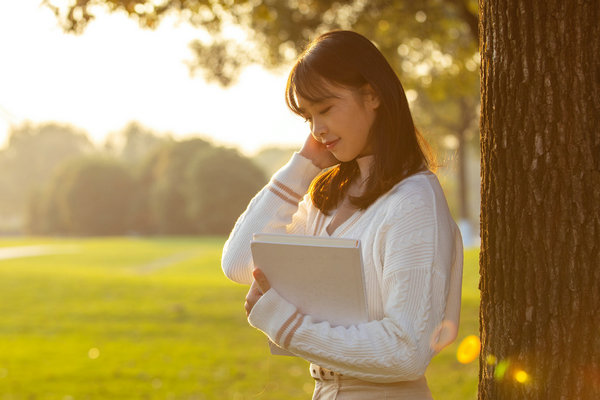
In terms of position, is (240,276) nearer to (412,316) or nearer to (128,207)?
(412,316)

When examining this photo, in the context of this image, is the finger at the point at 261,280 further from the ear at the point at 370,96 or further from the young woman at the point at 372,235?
the ear at the point at 370,96

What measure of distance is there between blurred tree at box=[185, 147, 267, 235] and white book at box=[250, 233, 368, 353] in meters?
47.0

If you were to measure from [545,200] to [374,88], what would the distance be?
615 millimetres

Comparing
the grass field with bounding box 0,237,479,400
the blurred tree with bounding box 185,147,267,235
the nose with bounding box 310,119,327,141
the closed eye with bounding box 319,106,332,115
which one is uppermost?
the closed eye with bounding box 319,106,332,115

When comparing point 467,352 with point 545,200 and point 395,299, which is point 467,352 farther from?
point 395,299

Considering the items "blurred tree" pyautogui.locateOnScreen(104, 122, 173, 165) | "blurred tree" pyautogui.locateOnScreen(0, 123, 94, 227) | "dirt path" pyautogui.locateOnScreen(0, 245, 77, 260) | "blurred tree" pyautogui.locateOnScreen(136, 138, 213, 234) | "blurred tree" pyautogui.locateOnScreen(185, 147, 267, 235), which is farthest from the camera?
"blurred tree" pyautogui.locateOnScreen(0, 123, 94, 227)

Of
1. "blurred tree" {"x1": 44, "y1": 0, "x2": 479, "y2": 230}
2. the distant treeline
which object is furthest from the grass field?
the distant treeline

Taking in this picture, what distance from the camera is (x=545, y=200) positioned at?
210 cm

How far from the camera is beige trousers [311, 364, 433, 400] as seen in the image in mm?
2134

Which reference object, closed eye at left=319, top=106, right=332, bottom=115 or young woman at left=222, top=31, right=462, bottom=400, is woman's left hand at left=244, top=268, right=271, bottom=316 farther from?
closed eye at left=319, top=106, right=332, bottom=115

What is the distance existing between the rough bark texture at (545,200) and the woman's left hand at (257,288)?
72cm

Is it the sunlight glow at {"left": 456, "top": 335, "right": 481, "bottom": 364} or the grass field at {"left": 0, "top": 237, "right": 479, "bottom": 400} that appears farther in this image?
the sunlight glow at {"left": 456, "top": 335, "right": 481, "bottom": 364}

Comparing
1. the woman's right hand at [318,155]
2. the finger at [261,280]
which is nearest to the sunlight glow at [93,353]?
the woman's right hand at [318,155]

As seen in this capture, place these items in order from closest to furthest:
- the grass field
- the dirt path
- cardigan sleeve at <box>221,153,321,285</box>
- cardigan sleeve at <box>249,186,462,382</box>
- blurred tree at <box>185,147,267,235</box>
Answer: cardigan sleeve at <box>249,186,462,382</box>, cardigan sleeve at <box>221,153,321,285</box>, the grass field, the dirt path, blurred tree at <box>185,147,267,235</box>
